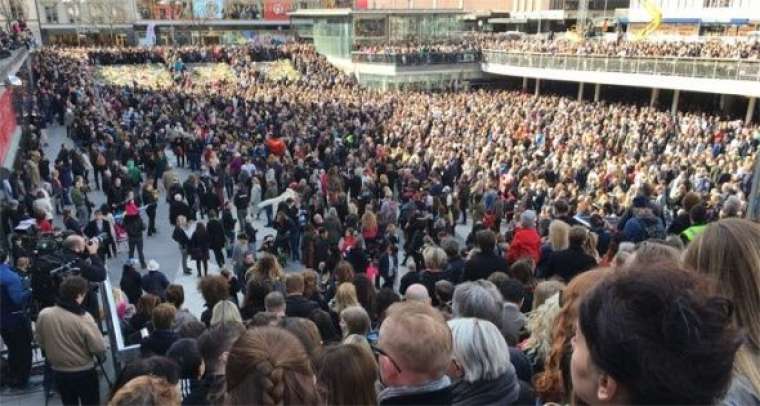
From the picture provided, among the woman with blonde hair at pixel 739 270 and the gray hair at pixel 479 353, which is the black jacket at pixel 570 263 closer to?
the gray hair at pixel 479 353

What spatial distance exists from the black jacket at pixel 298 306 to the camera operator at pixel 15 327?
113 inches

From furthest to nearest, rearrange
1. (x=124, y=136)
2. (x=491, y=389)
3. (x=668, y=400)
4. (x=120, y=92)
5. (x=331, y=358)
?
(x=120, y=92) → (x=124, y=136) → (x=491, y=389) → (x=331, y=358) → (x=668, y=400)

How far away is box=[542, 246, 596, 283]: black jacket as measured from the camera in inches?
231

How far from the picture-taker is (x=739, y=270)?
220 centimetres

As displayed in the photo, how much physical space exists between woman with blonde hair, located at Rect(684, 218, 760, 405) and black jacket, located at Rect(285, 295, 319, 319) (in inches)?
146

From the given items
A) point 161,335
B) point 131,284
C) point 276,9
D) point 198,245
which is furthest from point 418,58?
point 276,9

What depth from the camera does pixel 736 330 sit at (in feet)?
4.69

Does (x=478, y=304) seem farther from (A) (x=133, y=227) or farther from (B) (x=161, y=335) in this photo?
(A) (x=133, y=227)

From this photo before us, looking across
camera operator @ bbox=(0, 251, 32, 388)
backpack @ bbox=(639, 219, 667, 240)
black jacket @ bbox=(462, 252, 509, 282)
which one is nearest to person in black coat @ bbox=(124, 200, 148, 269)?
camera operator @ bbox=(0, 251, 32, 388)

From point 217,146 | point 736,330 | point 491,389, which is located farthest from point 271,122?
point 736,330

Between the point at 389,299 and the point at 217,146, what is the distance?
45.6 feet

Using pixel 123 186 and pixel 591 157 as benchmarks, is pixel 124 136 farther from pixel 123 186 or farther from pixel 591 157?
pixel 591 157

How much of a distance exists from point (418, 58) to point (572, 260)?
1178 inches

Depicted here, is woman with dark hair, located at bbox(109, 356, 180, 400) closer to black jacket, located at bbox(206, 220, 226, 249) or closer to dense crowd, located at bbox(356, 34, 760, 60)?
black jacket, located at bbox(206, 220, 226, 249)
